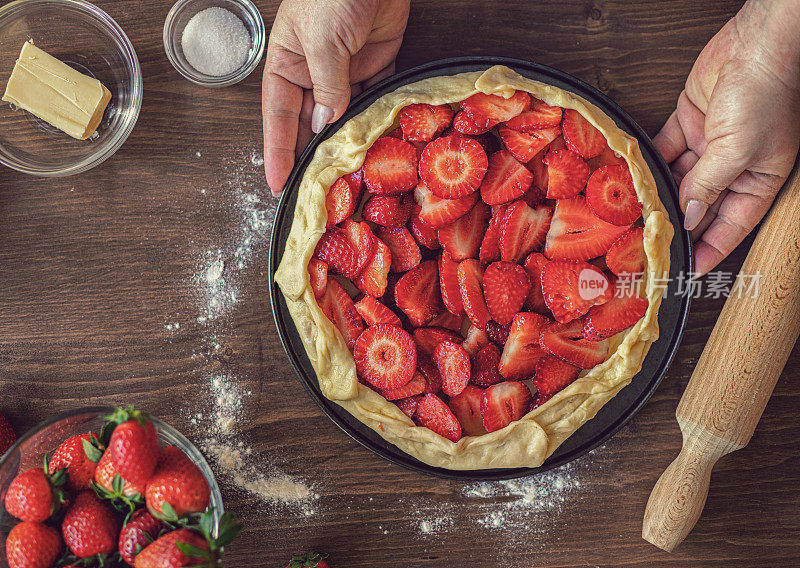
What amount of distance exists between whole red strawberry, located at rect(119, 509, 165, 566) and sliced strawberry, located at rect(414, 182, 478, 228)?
3.43 ft

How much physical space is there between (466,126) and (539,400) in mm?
807

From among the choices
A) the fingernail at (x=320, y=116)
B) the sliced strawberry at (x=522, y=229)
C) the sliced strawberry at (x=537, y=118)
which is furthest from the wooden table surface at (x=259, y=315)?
the sliced strawberry at (x=522, y=229)

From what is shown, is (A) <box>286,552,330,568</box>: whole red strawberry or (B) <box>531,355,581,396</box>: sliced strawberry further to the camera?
(A) <box>286,552,330,568</box>: whole red strawberry

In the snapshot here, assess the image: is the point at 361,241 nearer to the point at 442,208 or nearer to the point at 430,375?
the point at 442,208

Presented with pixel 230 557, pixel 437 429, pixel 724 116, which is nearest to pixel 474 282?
pixel 437 429

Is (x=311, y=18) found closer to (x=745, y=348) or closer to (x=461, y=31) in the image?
(x=461, y=31)

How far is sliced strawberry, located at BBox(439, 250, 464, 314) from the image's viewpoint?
184 cm

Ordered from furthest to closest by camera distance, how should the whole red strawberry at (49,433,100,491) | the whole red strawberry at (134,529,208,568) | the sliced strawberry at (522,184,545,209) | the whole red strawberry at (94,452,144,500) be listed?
the sliced strawberry at (522,184,545,209) → the whole red strawberry at (49,433,100,491) → the whole red strawberry at (94,452,144,500) → the whole red strawberry at (134,529,208,568)

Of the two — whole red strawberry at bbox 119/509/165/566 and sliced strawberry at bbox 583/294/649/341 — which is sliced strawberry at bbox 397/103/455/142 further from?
whole red strawberry at bbox 119/509/165/566

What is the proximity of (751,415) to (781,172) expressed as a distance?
72 cm

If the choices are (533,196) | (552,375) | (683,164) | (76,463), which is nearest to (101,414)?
(76,463)

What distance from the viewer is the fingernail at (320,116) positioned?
6.23 feet

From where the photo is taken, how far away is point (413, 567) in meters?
2.04

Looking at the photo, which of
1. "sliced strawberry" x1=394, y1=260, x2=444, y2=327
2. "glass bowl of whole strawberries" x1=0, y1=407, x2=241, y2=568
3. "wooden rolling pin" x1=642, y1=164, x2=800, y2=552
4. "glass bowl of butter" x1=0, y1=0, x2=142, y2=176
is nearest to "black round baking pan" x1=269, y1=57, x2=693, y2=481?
"wooden rolling pin" x1=642, y1=164, x2=800, y2=552
